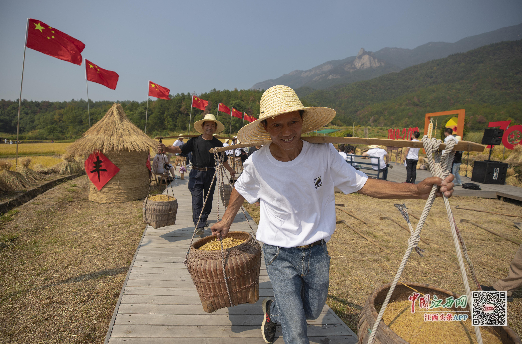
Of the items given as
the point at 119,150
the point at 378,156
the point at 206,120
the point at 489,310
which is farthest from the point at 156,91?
the point at 489,310

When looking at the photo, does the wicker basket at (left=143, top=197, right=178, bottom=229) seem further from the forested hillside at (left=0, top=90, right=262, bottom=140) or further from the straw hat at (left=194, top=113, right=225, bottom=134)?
the forested hillside at (left=0, top=90, right=262, bottom=140)

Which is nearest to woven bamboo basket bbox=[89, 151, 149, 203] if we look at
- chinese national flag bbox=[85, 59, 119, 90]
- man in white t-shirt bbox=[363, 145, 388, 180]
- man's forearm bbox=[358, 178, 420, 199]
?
chinese national flag bbox=[85, 59, 119, 90]

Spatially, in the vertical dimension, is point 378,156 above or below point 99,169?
above

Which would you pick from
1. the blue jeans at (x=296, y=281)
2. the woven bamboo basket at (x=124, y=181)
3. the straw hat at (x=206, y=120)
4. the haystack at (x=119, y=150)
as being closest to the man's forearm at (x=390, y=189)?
the blue jeans at (x=296, y=281)

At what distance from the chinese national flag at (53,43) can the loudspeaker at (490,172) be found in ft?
45.0

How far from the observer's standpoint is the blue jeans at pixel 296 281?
1637 millimetres

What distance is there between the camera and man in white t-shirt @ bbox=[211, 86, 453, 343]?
1649 millimetres

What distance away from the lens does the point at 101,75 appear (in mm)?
8453

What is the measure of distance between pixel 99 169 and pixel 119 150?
72 cm

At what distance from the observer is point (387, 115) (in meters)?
70.1

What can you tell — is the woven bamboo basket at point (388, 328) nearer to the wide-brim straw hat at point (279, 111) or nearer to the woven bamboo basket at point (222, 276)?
the woven bamboo basket at point (222, 276)

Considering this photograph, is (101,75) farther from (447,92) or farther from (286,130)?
(447,92)

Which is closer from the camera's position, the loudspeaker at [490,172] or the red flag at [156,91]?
the loudspeaker at [490,172]

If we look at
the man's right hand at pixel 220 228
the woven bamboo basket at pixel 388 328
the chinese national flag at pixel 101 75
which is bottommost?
the woven bamboo basket at pixel 388 328
